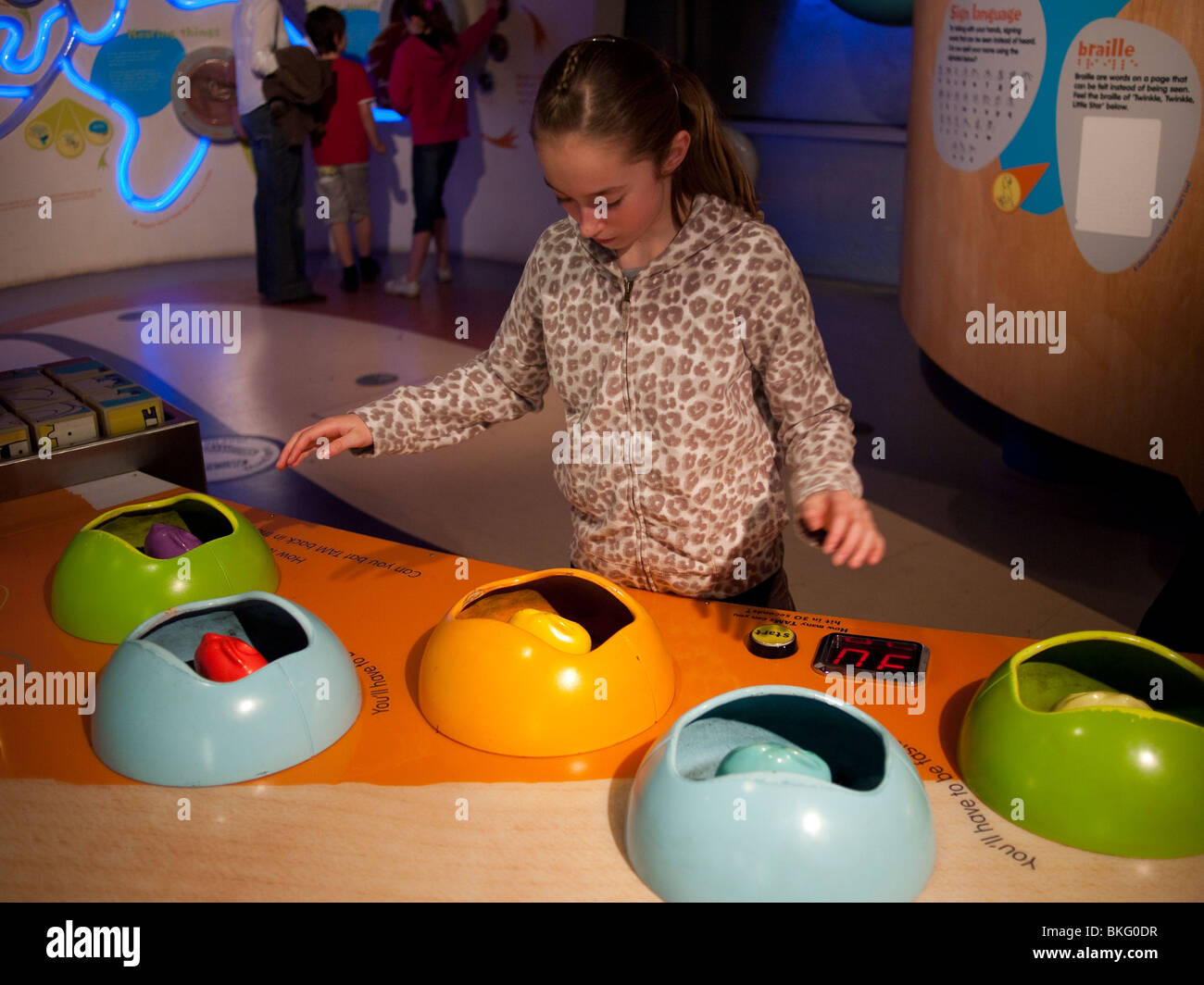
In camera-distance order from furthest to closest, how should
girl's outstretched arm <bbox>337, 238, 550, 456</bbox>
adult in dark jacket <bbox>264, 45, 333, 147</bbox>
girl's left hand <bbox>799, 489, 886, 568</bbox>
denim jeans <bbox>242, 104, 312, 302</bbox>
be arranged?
1. denim jeans <bbox>242, 104, 312, 302</bbox>
2. adult in dark jacket <bbox>264, 45, 333, 147</bbox>
3. girl's outstretched arm <bbox>337, 238, 550, 456</bbox>
4. girl's left hand <bbox>799, 489, 886, 568</bbox>

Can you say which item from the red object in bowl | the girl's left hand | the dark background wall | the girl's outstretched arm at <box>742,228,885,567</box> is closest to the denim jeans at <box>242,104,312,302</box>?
the dark background wall

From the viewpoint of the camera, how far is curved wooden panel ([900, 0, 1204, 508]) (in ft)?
8.28

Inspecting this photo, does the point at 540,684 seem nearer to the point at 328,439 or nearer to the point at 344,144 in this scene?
the point at 328,439

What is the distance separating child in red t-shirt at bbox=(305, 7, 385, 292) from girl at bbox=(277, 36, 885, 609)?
4.21 metres

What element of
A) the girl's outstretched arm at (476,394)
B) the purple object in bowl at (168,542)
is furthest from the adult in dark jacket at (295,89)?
the purple object in bowl at (168,542)

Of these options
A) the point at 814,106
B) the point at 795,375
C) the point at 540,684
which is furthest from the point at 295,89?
the point at 540,684

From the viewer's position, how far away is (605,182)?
4.12 ft

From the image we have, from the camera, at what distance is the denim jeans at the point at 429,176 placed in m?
5.47

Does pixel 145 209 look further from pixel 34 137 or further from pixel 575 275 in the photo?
pixel 575 275

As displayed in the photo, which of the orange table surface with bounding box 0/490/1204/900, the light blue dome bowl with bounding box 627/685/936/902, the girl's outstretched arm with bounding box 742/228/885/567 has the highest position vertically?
the girl's outstretched arm with bounding box 742/228/885/567

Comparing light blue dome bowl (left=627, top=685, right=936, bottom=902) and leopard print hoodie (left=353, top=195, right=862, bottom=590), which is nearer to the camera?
light blue dome bowl (left=627, top=685, right=936, bottom=902)

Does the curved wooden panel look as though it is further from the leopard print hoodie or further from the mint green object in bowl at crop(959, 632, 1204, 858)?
the mint green object in bowl at crop(959, 632, 1204, 858)

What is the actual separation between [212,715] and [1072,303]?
2.42 metres

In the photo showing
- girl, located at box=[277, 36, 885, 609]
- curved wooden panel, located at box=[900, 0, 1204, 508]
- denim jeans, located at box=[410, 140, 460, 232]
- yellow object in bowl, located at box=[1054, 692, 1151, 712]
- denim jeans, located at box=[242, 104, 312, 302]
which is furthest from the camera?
denim jeans, located at box=[410, 140, 460, 232]
